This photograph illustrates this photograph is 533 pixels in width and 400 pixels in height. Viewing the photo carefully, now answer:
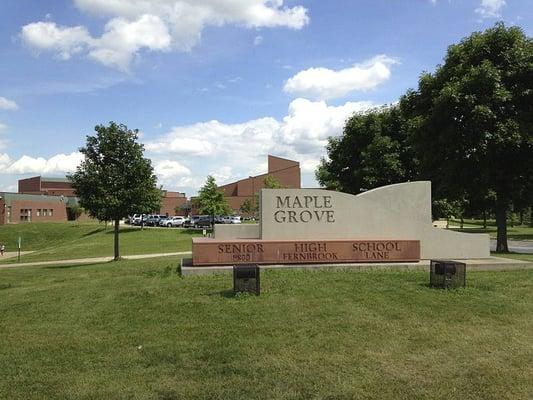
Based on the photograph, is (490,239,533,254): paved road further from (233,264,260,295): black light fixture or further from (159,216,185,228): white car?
(159,216,185,228): white car

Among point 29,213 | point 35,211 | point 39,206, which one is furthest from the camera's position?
point 39,206

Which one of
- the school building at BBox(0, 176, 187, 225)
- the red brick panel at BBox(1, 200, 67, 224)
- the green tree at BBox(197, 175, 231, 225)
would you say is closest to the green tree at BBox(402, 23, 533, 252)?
the green tree at BBox(197, 175, 231, 225)

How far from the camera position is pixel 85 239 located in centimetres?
4562

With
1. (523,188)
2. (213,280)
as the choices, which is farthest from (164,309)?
(523,188)

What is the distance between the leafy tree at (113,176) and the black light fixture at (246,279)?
43.4 feet

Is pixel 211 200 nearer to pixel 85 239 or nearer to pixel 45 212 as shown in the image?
pixel 85 239

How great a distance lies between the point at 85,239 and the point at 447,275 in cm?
4047

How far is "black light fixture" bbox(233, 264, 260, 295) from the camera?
9641mm

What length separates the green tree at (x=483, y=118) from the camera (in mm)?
19391

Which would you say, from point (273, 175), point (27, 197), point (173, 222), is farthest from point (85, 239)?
point (273, 175)

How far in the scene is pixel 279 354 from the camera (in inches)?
254

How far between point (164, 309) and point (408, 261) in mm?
7268

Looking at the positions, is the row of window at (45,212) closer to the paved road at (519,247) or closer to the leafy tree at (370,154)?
the leafy tree at (370,154)

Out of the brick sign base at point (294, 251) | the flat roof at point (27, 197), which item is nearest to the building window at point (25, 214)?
the flat roof at point (27, 197)
